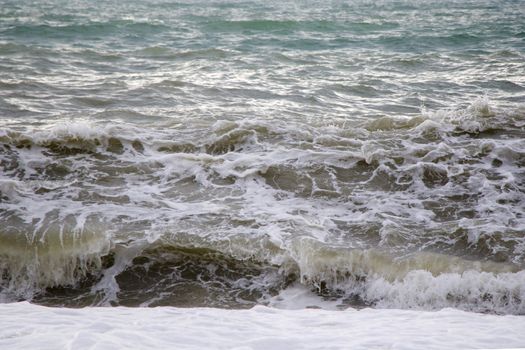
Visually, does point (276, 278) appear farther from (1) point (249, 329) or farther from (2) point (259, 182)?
(2) point (259, 182)

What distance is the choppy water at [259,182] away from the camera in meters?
4.01

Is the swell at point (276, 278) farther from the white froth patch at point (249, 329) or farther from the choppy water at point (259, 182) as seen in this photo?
the white froth patch at point (249, 329)

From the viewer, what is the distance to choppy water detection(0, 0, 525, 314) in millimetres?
4008

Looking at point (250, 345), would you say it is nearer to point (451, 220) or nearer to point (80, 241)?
point (80, 241)

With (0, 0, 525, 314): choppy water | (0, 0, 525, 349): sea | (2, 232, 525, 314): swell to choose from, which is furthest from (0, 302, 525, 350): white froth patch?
(0, 0, 525, 314): choppy water

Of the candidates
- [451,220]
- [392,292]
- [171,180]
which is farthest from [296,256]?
[171,180]

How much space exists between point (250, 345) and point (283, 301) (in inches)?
58.0

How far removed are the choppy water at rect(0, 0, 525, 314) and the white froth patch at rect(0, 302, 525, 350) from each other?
82 cm

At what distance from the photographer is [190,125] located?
707 cm

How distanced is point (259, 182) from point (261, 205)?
1.81ft

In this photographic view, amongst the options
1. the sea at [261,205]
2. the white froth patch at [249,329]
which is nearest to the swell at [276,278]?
the sea at [261,205]

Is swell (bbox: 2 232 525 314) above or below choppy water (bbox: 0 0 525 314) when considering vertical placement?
below

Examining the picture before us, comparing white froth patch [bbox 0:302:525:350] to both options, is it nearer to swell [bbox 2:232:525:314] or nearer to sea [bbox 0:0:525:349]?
sea [bbox 0:0:525:349]

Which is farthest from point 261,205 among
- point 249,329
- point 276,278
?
point 249,329
